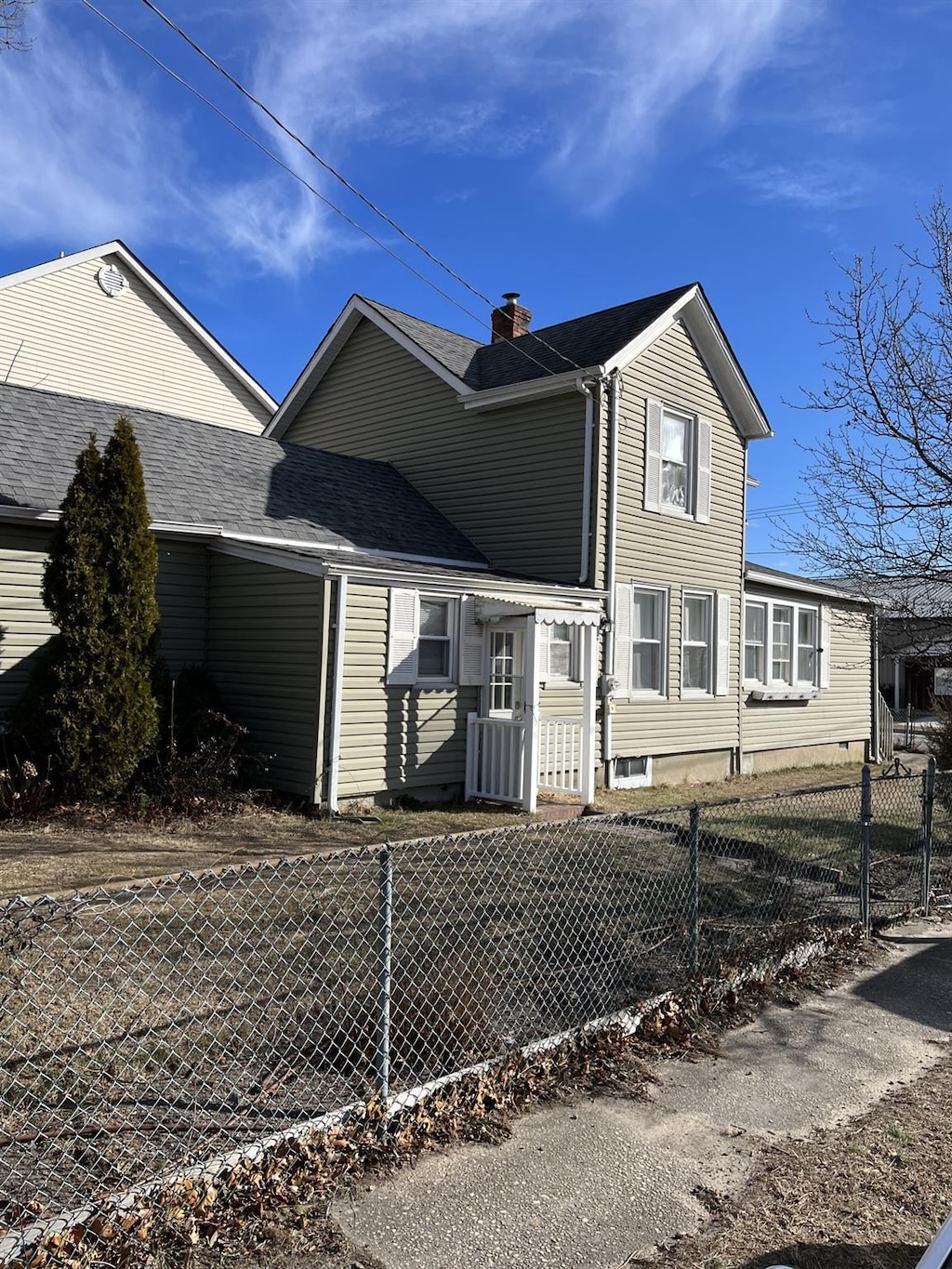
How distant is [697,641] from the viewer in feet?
52.3

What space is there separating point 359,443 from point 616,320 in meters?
5.36

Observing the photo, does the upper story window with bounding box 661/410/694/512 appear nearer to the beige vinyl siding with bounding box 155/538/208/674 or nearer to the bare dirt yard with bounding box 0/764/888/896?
the bare dirt yard with bounding box 0/764/888/896

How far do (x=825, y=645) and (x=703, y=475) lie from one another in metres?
5.78

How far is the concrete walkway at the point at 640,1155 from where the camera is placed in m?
3.18

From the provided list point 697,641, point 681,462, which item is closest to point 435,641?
point 697,641

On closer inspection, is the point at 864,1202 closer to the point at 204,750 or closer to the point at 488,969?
the point at 488,969

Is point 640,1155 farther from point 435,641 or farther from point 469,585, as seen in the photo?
point 469,585

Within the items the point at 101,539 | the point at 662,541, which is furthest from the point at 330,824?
the point at 662,541

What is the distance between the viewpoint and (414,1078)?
163 inches

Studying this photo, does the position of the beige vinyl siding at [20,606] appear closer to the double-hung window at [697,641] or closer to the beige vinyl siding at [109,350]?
the double-hung window at [697,641]

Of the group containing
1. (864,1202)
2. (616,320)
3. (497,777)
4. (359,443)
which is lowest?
(864,1202)

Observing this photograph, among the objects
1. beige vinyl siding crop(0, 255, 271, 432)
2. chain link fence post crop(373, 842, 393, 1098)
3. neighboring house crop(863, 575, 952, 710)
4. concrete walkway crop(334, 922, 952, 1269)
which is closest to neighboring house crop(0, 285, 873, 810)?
neighboring house crop(863, 575, 952, 710)

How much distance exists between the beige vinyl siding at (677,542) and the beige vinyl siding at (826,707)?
1017mm

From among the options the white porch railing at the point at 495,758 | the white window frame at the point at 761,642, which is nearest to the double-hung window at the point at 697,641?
the white window frame at the point at 761,642
